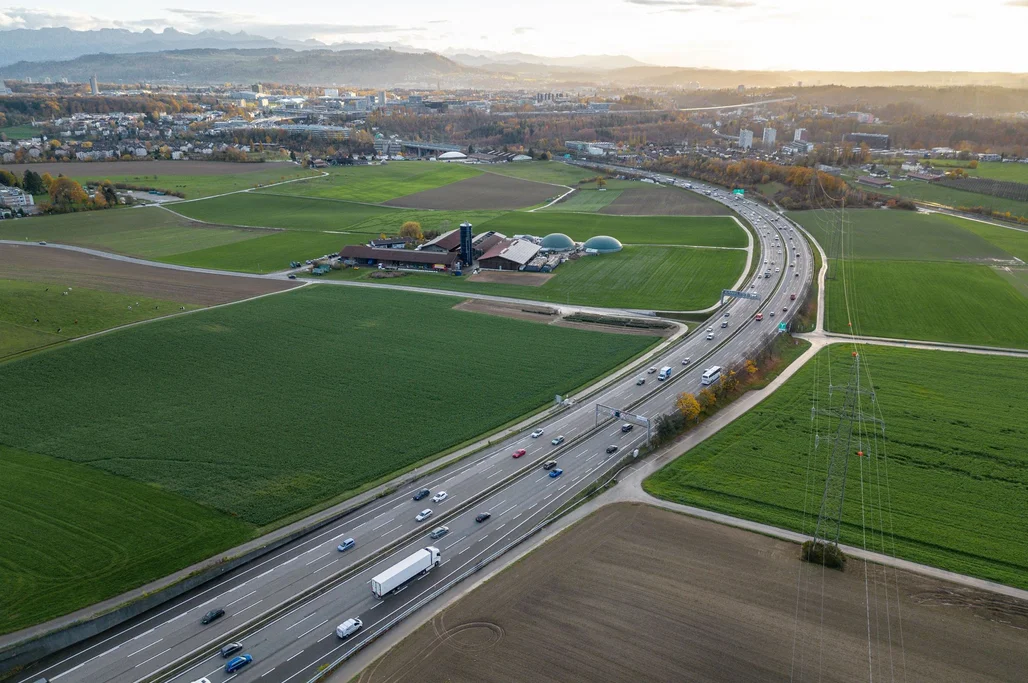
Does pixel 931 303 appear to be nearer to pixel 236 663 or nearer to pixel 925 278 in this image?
pixel 925 278

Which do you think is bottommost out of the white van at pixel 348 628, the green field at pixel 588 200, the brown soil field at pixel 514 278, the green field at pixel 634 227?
the white van at pixel 348 628

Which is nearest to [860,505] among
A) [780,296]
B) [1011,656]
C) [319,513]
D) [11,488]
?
[1011,656]

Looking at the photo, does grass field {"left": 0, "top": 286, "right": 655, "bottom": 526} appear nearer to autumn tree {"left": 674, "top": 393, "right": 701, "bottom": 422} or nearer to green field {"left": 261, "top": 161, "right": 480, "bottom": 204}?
autumn tree {"left": 674, "top": 393, "right": 701, "bottom": 422}

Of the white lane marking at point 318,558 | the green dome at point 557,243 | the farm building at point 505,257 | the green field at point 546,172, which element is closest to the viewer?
the white lane marking at point 318,558

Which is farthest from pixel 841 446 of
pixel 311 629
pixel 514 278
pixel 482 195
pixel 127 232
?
pixel 127 232

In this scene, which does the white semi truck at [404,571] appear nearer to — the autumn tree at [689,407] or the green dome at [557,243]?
the autumn tree at [689,407]

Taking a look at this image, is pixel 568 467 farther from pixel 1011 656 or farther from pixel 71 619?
pixel 71 619

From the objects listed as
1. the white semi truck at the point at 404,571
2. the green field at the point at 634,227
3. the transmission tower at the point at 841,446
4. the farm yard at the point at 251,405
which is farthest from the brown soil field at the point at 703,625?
the green field at the point at 634,227
